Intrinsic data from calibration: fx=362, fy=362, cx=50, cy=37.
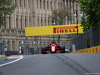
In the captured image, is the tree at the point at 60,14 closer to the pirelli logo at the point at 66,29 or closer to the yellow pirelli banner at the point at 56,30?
the yellow pirelli banner at the point at 56,30

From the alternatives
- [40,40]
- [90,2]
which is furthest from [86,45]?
[40,40]

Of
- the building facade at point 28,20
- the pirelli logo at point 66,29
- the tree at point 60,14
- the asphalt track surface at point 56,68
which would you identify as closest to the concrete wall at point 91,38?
the asphalt track surface at point 56,68

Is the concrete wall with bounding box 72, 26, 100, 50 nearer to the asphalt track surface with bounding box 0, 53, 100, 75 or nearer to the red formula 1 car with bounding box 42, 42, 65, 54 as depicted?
the red formula 1 car with bounding box 42, 42, 65, 54

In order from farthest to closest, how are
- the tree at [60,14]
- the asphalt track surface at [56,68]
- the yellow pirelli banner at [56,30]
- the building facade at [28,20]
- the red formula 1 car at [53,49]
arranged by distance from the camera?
1. the tree at [60,14]
2. the building facade at [28,20]
3. the yellow pirelli banner at [56,30]
4. the red formula 1 car at [53,49]
5. the asphalt track surface at [56,68]

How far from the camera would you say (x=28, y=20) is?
281 feet

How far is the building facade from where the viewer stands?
2975 inches

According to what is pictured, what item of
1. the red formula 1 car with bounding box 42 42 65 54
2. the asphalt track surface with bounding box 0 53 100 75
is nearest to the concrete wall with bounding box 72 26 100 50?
the red formula 1 car with bounding box 42 42 65 54

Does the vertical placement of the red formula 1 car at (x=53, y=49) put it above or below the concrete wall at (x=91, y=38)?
below

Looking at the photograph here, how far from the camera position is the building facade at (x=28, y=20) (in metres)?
75.6

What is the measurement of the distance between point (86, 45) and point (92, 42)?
431cm

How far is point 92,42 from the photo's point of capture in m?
29.6

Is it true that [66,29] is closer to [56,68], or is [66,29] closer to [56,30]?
[56,30]

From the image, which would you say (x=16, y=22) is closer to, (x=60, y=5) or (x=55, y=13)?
(x=55, y=13)

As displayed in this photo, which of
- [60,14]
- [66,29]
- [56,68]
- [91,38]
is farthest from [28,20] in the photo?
[56,68]
